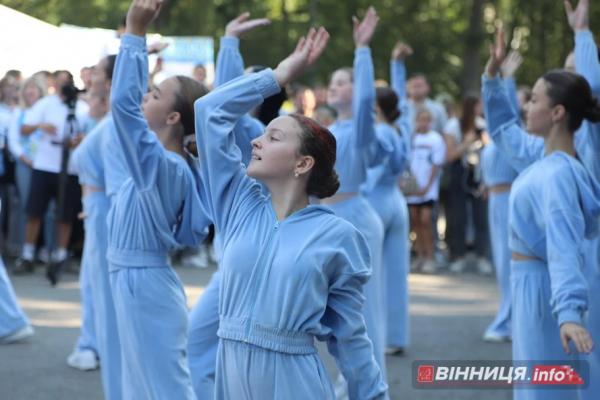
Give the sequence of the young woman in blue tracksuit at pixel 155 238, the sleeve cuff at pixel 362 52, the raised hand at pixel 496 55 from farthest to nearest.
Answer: the sleeve cuff at pixel 362 52 < the raised hand at pixel 496 55 < the young woman in blue tracksuit at pixel 155 238

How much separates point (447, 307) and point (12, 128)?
19.0ft

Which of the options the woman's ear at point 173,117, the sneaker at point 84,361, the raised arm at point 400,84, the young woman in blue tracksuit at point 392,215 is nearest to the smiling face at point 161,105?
the woman's ear at point 173,117

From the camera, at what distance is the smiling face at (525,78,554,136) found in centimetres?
590

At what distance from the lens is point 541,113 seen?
5910 mm

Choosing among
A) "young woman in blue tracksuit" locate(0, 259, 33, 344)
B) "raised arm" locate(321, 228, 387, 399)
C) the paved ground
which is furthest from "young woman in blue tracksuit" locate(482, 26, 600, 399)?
"young woman in blue tracksuit" locate(0, 259, 33, 344)

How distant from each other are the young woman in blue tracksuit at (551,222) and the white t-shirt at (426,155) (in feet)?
31.1

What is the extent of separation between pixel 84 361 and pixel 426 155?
7637mm

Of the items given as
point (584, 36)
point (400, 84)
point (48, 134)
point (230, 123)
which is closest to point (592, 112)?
point (584, 36)

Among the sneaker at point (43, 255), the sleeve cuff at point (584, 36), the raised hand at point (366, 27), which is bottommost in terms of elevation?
the sneaker at point (43, 255)

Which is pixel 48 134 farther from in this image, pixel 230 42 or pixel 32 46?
pixel 230 42

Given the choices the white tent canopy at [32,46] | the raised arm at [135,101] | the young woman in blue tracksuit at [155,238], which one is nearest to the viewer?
the raised arm at [135,101]

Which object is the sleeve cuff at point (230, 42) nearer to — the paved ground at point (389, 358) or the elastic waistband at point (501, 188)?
the paved ground at point (389, 358)

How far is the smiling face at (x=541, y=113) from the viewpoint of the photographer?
5898 millimetres

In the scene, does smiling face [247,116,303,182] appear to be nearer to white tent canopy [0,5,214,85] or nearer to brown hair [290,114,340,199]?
brown hair [290,114,340,199]
